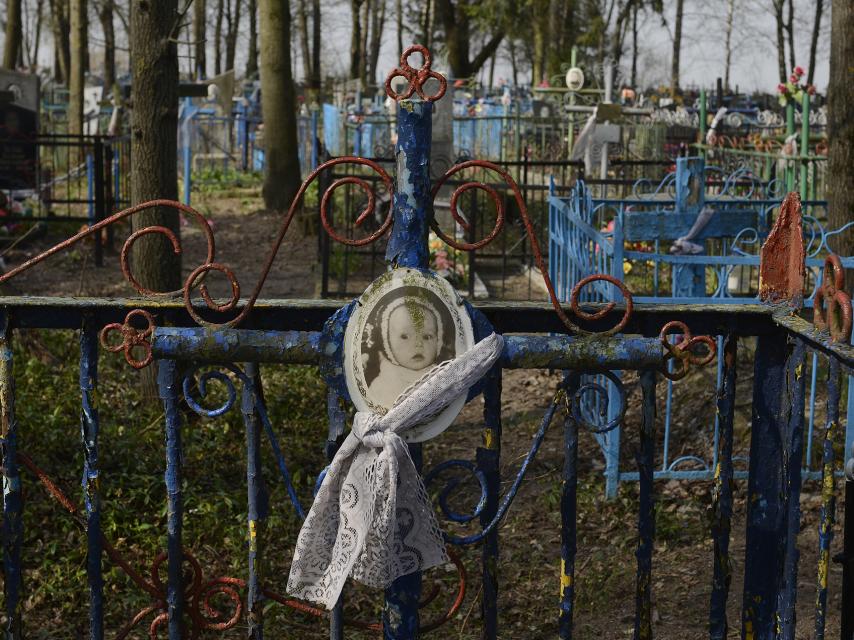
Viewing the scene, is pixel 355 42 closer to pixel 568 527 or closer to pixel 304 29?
pixel 304 29

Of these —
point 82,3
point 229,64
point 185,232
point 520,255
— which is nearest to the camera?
point 520,255

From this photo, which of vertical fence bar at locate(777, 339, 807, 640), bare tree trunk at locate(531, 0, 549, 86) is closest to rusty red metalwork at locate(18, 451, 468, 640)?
vertical fence bar at locate(777, 339, 807, 640)

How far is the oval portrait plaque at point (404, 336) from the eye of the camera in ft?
7.16

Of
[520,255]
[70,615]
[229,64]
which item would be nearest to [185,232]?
[520,255]

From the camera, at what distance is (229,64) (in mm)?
45312

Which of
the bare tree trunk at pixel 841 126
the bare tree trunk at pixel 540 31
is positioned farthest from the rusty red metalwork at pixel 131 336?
the bare tree trunk at pixel 540 31

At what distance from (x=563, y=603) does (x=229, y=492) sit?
317cm

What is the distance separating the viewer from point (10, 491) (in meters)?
2.42

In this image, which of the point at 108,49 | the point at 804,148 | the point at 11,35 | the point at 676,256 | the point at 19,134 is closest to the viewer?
the point at 676,256

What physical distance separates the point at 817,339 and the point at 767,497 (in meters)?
0.46

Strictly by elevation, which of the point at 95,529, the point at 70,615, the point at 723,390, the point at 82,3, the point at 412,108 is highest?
the point at 82,3

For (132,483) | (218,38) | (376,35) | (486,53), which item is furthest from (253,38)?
(132,483)

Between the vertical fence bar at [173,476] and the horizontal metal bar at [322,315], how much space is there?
0.14 m

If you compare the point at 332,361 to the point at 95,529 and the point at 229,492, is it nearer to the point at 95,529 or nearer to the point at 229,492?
the point at 95,529
